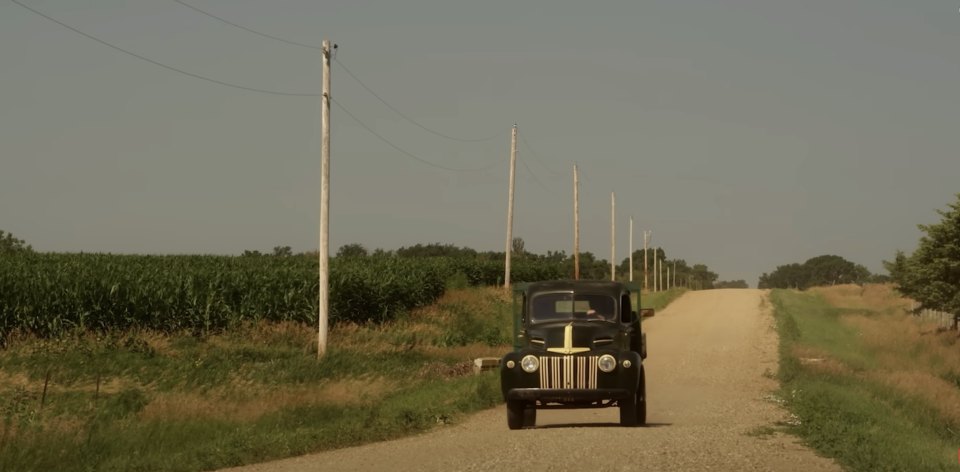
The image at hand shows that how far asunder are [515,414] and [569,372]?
1363 mm

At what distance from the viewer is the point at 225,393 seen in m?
27.6

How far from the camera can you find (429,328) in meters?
46.5

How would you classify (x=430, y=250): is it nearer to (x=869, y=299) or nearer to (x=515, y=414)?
(x=869, y=299)

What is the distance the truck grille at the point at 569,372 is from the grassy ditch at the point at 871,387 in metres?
3.53

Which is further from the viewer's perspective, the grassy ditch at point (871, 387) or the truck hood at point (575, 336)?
the truck hood at point (575, 336)

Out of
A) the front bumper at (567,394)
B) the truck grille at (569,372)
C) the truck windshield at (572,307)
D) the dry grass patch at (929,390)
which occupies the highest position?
the truck windshield at (572,307)

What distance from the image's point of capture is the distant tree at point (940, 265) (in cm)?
4891

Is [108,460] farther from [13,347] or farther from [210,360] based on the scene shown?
[13,347]

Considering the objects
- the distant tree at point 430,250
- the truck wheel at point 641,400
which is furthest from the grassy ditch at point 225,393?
the distant tree at point 430,250

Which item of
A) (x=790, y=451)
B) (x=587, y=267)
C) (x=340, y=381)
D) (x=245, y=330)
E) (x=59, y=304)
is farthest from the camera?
(x=587, y=267)

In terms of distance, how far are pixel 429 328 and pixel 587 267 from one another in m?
103

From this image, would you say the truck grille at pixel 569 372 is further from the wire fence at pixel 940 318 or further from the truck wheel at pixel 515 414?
the wire fence at pixel 940 318

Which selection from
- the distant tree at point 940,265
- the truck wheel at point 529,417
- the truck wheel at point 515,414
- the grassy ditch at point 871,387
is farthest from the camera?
the distant tree at point 940,265

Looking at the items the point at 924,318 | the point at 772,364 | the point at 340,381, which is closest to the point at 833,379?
the point at 772,364
